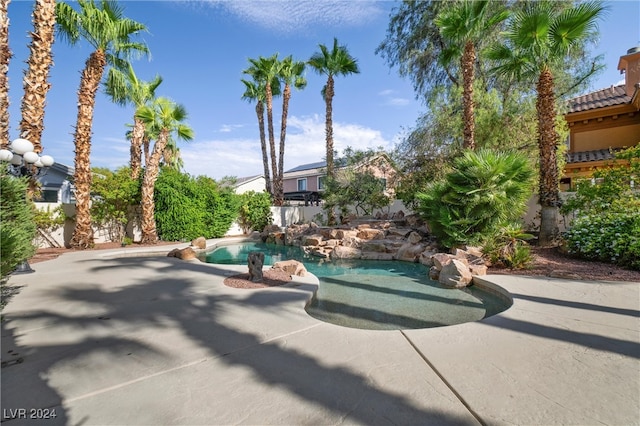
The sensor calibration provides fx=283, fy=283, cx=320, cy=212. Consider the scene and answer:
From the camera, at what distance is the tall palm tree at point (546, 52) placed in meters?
7.72

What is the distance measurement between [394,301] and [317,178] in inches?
995

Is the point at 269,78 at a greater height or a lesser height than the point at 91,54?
greater

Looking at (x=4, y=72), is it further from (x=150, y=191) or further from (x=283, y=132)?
(x=283, y=132)

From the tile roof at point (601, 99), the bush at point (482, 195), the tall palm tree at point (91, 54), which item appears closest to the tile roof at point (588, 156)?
the tile roof at point (601, 99)

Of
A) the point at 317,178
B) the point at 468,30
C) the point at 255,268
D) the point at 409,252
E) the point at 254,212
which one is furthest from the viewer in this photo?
the point at 317,178

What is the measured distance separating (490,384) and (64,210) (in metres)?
15.0

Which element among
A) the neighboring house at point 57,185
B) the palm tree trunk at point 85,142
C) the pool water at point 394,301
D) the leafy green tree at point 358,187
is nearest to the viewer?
the pool water at point 394,301

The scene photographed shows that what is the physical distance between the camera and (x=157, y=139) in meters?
12.1

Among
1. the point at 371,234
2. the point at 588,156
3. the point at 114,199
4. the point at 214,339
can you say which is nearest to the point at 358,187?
the point at 371,234

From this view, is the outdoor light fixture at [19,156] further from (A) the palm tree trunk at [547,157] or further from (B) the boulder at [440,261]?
(A) the palm tree trunk at [547,157]

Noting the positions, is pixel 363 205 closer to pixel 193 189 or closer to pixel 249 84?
pixel 193 189

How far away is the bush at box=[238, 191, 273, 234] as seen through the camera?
1820 cm

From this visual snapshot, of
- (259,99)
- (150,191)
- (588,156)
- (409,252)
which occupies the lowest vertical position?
(409,252)

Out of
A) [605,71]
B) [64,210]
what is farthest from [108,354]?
[605,71]
